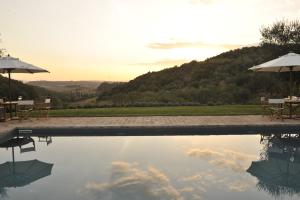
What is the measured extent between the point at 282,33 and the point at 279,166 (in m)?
15.0

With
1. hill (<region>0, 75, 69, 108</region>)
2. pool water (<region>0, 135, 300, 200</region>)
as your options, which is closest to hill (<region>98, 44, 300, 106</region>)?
hill (<region>0, 75, 69, 108</region>)

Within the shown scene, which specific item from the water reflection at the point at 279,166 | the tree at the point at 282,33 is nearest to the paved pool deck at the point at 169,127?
the water reflection at the point at 279,166

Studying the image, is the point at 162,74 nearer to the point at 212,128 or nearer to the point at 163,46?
the point at 163,46

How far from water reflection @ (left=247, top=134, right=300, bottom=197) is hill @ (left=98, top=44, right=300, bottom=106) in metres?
10.2

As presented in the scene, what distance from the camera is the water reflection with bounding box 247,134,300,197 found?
20.0ft

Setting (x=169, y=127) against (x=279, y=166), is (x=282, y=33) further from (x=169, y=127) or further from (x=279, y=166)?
(x=279, y=166)

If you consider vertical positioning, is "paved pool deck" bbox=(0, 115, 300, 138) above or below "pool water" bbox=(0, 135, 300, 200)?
above

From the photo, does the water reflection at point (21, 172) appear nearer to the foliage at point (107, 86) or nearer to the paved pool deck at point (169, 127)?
the paved pool deck at point (169, 127)

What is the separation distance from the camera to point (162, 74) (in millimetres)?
46156

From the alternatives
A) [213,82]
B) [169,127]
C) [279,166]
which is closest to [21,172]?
[169,127]

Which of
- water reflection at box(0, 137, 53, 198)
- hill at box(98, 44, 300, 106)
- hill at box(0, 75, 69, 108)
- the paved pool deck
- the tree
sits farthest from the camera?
hill at box(98, 44, 300, 106)

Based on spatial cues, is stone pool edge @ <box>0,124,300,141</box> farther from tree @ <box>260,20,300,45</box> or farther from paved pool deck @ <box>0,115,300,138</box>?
tree @ <box>260,20,300,45</box>

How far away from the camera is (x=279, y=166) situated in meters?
7.47

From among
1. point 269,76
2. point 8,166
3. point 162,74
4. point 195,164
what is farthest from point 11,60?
point 162,74
